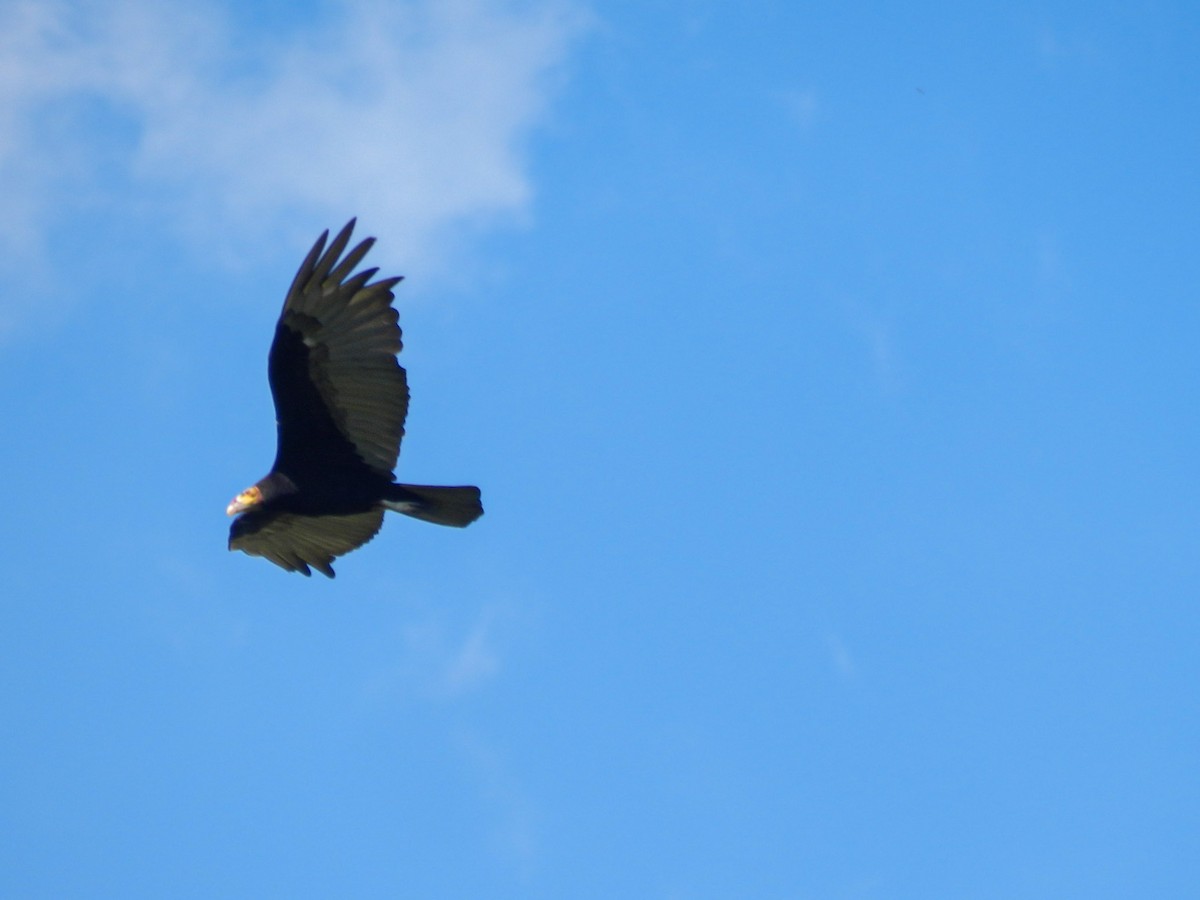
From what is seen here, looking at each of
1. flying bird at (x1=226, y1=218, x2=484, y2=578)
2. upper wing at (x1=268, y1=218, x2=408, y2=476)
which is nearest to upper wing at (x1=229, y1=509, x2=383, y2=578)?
flying bird at (x1=226, y1=218, x2=484, y2=578)

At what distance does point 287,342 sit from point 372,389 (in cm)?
76

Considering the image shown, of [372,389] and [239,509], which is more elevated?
[372,389]

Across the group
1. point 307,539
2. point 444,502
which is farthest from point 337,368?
point 307,539

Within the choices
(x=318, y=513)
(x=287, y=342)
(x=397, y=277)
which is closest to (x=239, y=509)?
(x=318, y=513)

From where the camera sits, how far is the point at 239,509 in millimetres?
12859

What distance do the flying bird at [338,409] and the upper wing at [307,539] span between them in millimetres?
70

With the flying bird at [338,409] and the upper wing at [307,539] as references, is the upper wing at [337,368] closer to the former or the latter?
the flying bird at [338,409]

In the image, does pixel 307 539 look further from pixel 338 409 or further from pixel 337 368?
pixel 337 368

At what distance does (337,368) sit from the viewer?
41.1ft

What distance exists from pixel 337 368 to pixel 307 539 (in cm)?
181

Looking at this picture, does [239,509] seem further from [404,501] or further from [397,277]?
[397,277]

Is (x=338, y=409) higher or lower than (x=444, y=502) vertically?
higher

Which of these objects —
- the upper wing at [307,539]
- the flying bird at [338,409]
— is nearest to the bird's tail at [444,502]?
the flying bird at [338,409]

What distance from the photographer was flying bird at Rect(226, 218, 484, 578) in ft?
40.4
